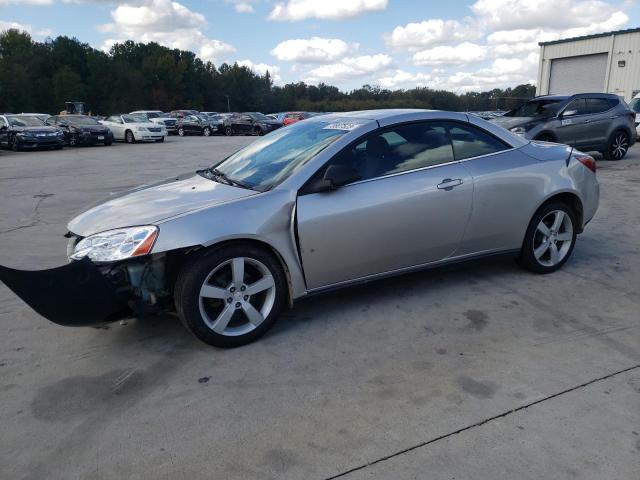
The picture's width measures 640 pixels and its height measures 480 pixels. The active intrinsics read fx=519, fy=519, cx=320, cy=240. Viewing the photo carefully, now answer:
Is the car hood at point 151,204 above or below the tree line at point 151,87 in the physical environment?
below

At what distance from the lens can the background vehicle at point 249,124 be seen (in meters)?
32.0

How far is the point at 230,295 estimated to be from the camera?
11.5 ft

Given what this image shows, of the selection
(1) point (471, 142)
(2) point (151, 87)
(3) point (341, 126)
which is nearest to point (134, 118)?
(3) point (341, 126)

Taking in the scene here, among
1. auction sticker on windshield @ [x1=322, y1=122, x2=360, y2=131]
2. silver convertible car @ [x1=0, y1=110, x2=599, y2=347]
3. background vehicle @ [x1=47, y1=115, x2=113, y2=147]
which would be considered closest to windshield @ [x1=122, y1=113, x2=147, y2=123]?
background vehicle @ [x1=47, y1=115, x2=113, y2=147]

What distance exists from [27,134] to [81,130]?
2.45 metres

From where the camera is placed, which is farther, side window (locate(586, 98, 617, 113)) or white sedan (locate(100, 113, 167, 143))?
white sedan (locate(100, 113, 167, 143))

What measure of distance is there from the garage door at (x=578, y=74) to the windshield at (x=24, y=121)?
31.8 metres

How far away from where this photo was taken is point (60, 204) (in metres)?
9.20

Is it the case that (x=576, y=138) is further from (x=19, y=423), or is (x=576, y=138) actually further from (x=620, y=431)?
(x=19, y=423)

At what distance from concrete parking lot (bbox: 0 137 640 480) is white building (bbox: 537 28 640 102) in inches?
1247

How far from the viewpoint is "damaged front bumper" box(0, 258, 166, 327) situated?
310 centimetres

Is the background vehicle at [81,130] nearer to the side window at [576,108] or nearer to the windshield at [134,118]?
the windshield at [134,118]

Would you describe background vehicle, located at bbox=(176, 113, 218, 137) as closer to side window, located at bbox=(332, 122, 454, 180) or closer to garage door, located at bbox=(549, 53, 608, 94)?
garage door, located at bbox=(549, 53, 608, 94)

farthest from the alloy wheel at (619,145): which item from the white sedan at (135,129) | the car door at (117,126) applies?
the car door at (117,126)
